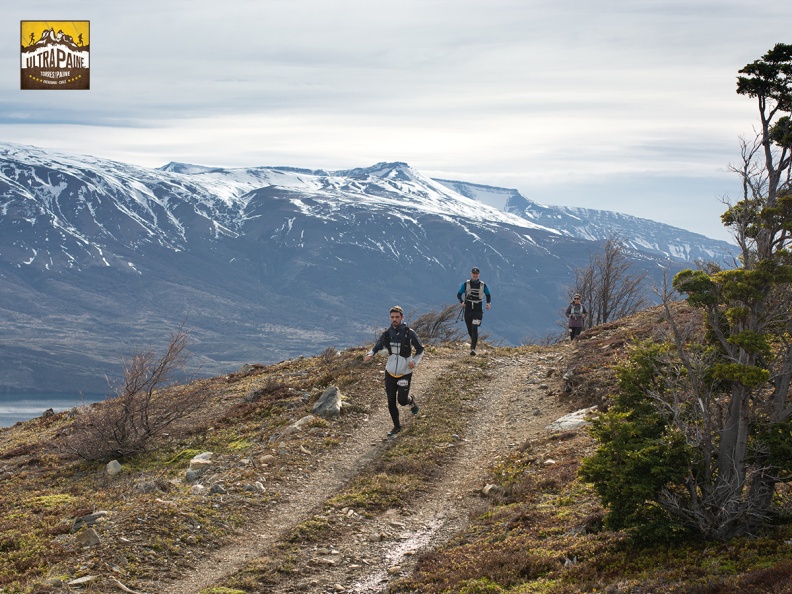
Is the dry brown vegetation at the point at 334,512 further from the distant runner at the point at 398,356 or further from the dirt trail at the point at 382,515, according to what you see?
the distant runner at the point at 398,356

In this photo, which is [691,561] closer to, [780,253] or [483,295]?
[780,253]

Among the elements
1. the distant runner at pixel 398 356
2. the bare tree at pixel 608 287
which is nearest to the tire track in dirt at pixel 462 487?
the distant runner at pixel 398 356

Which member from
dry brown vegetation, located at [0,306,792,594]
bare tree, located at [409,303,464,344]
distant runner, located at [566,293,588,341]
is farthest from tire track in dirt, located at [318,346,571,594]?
bare tree, located at [409,303,464,344]

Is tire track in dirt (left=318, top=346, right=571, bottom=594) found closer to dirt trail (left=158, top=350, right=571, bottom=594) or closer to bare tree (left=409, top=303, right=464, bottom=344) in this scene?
dirt trail (left=158, top=350, right=571, bottom=594)

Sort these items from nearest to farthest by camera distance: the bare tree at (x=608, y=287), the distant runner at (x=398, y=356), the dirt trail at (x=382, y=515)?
the dirt trail at (x=382, y=515), the distant runner at (x=398, y=356), the bare tree at (x=608, y=287)

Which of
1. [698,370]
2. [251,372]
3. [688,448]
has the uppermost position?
[698,370]

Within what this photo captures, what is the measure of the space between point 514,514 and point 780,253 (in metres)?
5.62

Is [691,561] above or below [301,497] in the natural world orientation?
above

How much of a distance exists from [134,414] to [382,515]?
9263mm

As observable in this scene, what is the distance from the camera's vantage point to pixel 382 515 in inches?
521

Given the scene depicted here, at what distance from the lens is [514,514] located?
12180 millimetres

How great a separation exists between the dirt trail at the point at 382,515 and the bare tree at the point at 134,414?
5705 mm

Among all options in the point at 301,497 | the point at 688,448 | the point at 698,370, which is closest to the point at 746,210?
the point at 698,370

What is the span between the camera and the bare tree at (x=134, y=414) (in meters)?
19.3
